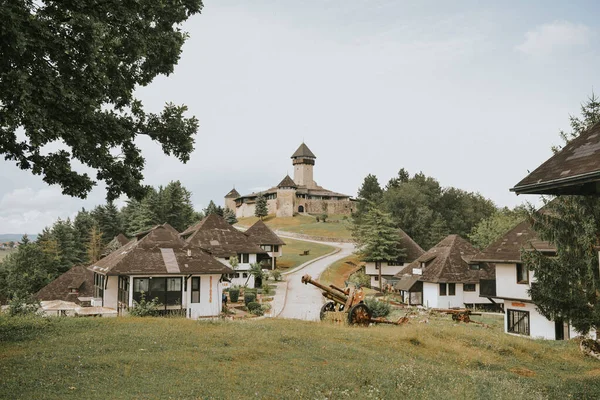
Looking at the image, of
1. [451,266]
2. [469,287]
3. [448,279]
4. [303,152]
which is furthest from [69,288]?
[303,152]

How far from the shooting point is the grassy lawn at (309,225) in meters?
100

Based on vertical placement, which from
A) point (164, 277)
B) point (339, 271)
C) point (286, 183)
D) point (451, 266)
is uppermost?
point (286, 183)

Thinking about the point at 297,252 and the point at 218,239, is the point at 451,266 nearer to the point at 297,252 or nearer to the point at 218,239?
the point at 218,239

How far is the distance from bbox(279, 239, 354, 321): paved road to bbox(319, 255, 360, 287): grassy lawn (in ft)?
2.99

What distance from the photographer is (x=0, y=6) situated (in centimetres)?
802

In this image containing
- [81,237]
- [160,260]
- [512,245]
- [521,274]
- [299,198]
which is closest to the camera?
[521,274]

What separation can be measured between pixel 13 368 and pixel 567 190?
14.1 m

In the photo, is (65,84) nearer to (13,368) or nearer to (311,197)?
(13,368)

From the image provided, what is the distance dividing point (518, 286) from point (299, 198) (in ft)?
328

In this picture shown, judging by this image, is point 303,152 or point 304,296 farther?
point 303,152

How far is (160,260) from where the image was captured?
32938 millimetres

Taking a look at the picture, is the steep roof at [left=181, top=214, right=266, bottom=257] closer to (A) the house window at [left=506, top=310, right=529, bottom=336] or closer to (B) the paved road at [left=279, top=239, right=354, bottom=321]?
(B) the paved road at [left=279, top=239, right=354, bottom=321]

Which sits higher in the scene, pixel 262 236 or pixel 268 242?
pixel 262 236

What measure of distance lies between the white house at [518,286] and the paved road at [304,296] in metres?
13.0
